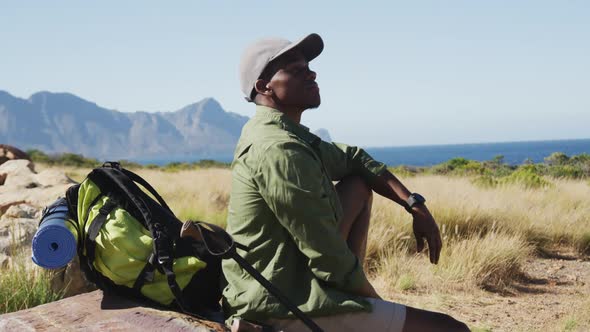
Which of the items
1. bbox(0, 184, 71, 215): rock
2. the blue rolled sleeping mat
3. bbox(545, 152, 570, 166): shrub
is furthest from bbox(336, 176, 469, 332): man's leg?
bbox(545, 152, 570, 166): shrub

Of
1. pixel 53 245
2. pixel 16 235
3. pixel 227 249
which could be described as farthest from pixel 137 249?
pixel 16 235

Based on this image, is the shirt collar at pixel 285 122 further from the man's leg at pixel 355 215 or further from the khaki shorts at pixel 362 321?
the khaki shorts at pixel 362 321

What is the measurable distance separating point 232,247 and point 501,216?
6100mm

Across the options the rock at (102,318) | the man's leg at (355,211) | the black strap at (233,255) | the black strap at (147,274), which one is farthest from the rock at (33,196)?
the black strap at (233,255)

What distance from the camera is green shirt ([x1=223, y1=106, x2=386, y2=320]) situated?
95.3 inches

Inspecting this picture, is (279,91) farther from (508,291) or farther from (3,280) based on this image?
(508,291)

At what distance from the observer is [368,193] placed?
10.3ft

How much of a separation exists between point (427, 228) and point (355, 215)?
0.37 meters

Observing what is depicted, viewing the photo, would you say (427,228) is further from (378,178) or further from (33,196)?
(33,196)

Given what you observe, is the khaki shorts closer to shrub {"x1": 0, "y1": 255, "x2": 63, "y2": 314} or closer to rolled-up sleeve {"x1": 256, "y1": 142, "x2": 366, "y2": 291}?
rolled-up sleeve {"x1": 256, "y1": 142, "x2": 366, "y2": 291}

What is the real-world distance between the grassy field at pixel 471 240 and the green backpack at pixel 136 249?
1772 millimetres

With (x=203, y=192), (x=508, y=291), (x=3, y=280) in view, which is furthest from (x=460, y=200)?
(x=3, y=280)

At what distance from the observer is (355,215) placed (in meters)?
3.02

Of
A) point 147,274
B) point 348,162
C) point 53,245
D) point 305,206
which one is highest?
point 348,162
